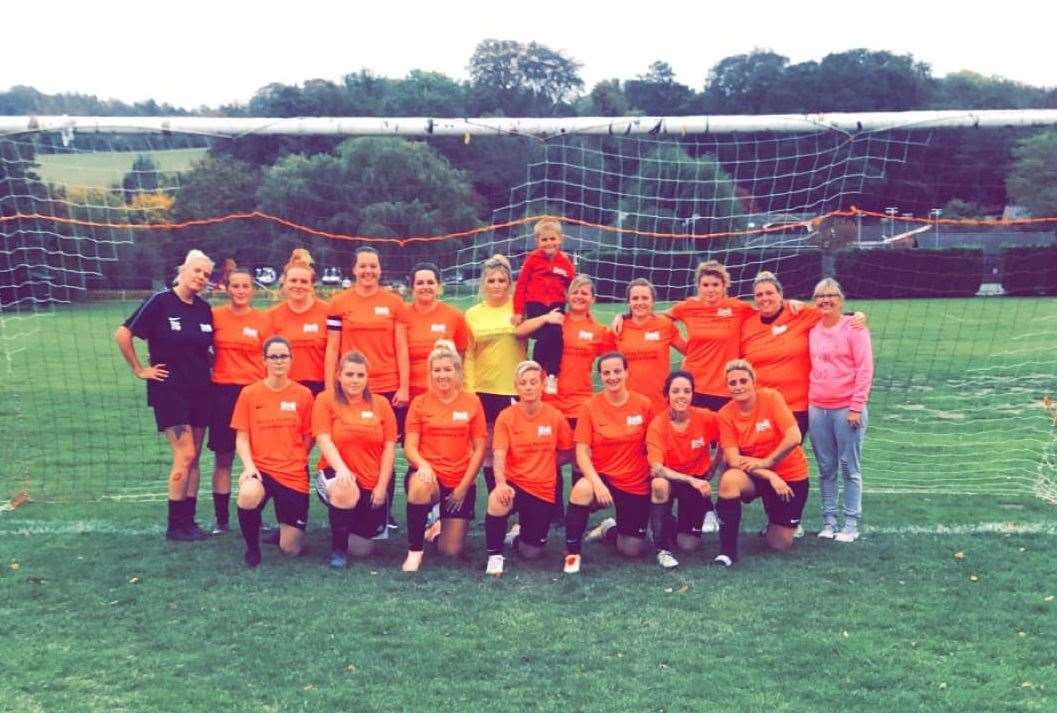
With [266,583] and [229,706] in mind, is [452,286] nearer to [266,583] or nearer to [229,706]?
[266,583]

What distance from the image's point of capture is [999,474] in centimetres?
794

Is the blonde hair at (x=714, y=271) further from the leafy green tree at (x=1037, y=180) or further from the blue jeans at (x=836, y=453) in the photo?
the leafy green tree at (x=1037, y=180)

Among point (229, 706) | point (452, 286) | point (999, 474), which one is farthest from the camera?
point (452, 286)

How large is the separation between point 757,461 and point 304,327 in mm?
2821

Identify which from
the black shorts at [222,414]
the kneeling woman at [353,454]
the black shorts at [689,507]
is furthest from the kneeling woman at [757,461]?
the black shorts at [222,414]

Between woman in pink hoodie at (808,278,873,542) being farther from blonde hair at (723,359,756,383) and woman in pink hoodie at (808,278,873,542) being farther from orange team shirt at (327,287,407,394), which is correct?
orange team shirt at (327,287,407,394)

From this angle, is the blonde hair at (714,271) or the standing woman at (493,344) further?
the standing woman at (493,344)

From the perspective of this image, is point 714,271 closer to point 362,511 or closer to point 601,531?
point 601,531

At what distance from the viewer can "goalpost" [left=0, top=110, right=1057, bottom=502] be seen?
7.10m

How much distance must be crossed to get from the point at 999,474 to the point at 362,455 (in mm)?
5045

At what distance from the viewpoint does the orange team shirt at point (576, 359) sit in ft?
20.6

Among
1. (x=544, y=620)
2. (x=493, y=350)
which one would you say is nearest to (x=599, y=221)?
(x=493, y=350)

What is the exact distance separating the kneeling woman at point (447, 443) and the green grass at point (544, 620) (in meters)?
0.21

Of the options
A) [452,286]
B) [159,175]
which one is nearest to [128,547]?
[159,175]
